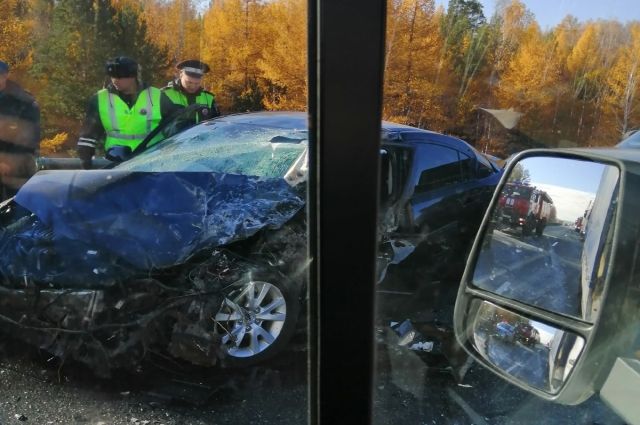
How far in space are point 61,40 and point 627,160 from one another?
1.38 metres

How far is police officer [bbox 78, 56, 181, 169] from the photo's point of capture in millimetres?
1459

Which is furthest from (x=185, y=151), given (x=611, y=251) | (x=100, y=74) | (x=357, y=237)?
(x=611, y=251)

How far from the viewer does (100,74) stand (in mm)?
1449

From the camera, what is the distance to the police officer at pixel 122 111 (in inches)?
57.4

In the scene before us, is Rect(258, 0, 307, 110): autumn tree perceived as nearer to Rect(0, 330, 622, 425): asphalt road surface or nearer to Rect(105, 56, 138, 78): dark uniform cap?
Rect(105, 56, 138, 78): dark uniform cap

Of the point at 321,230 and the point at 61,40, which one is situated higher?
the point at 61,40

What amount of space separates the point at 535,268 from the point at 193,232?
0.87 meters

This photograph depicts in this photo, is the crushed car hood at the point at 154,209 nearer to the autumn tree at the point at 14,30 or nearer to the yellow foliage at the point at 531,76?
the autumn tree at the point at 14,30

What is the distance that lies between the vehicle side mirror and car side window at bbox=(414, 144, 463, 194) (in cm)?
12

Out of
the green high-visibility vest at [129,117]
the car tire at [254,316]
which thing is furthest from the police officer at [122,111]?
the car tire at [254,316]

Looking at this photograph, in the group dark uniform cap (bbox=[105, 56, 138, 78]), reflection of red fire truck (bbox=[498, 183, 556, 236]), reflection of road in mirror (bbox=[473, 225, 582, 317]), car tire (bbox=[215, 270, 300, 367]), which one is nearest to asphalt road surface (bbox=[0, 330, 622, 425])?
car tire (bbox=[215, 270, 300, 367])

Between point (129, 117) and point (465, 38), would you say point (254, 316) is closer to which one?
point (129, 117)

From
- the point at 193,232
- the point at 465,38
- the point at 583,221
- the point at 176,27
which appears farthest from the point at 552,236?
the point at 176,27

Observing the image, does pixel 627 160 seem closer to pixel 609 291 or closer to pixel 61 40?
pixel 609 291
